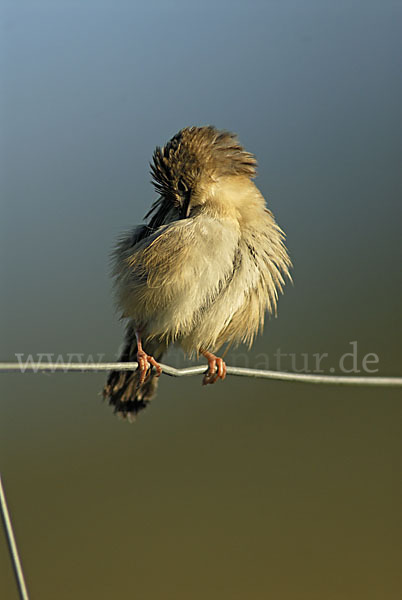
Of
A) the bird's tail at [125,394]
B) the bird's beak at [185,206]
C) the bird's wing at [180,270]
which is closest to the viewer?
the bird's wing at [180,270]

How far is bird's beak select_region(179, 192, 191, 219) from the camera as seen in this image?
321cm

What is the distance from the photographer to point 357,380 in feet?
7.55

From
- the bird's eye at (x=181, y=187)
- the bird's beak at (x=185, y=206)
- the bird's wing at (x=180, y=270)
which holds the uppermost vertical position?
the bird's eye at (x=181, y=187)

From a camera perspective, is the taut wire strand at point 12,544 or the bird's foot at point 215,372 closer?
the taut wire strand at point 12,544

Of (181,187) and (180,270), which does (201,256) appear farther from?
(181,187)

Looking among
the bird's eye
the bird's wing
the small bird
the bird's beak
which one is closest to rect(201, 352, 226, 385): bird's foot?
the small bird

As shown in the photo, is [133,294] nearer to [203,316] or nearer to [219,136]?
[203,316]

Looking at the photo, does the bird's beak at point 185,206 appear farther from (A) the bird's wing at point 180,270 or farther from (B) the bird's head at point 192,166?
(A) the bird's wing at point 180,270

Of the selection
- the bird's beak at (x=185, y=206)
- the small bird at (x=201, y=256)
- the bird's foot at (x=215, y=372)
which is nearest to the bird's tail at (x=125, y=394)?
the small bird at (x=201, y=256)

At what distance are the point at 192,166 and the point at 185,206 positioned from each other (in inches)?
8.1

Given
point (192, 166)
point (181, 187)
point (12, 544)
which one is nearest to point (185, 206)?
point (181, 187)

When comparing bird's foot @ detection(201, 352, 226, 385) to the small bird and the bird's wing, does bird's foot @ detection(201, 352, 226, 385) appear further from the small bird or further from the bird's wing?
the bird's wing

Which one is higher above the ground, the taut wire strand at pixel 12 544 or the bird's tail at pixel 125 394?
the bird's tail at pixel 125 394

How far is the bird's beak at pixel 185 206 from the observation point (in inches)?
126
